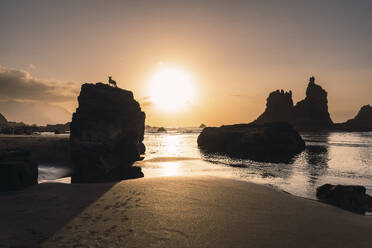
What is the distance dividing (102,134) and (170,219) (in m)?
25.1

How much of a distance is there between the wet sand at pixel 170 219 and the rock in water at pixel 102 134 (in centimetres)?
1236

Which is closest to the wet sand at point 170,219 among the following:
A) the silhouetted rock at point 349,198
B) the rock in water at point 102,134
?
the silhouetted rock at point 349,198

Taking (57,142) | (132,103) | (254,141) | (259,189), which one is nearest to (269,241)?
(259,189)

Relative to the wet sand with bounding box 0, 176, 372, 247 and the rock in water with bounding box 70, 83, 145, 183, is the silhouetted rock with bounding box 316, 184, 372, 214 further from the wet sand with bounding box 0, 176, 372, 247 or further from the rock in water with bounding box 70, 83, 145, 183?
the rock in water with bounding box 70, 83, 145, 183

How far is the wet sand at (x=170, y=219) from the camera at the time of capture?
883 cm

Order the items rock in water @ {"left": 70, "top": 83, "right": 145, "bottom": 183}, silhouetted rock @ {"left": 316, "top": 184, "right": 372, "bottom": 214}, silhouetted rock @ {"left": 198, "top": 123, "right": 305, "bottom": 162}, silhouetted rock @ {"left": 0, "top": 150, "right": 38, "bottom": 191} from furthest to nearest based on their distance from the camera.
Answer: silhouetted rock @ {"left": 198, "top": 123, "right": 305, "bottom": 162} → rock in water @ {"left": 70, "top": 83, "right": 145, "bottom": 183} → silhouetted rock @ {"left": 0, "top": 150, "right": 38, "bottom": 191} → silhouetted rock @ {"left": 316, "top": 184, "right": 372, "bottom": 214}

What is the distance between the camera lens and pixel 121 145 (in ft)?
127

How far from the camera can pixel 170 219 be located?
1080 cm

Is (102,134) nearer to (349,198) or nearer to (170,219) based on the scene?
(170,219)

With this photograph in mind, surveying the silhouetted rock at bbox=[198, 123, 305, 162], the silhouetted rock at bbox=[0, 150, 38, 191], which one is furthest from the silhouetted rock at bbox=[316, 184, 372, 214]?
the silhouetted rock at bbox=[198, 123, 305, 162]

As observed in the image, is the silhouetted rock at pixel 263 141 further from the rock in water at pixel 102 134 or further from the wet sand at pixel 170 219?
the wet sand at pixel 170 219

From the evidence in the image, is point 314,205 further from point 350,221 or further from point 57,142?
point 57,142

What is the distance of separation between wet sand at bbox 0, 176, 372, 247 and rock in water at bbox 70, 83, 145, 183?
12360 millimetres

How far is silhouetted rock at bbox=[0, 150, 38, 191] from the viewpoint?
16188 millimetres
